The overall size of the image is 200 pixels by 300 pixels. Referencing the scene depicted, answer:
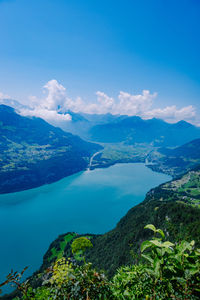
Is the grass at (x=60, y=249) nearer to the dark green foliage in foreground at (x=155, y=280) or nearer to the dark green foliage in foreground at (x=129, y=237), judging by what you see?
the dark green foliage in foreground at (x=129, y=237)

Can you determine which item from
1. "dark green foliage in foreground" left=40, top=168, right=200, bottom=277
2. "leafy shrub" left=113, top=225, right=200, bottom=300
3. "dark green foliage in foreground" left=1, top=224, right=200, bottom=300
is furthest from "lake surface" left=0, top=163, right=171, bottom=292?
"leafy shrub" left=113, top=225, right=200, bottom=300

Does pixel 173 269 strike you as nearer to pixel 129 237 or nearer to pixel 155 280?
pixel 155 280

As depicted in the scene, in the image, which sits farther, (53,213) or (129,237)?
(53,213)

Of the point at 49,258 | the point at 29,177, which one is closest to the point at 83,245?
the point at 49,258

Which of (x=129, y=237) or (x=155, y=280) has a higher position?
(x=155, y=280)

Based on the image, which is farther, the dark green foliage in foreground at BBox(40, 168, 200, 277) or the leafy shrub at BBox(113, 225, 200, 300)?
the dark green foliage in foreground at BBox(40, 168, 200, 277)

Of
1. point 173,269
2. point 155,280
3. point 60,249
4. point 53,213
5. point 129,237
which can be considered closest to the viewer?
point 173,269

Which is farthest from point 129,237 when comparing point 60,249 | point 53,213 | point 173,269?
point 53,213

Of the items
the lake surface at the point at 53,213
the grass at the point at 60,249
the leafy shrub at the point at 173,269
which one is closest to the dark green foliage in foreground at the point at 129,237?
the grass at the point at 60,249

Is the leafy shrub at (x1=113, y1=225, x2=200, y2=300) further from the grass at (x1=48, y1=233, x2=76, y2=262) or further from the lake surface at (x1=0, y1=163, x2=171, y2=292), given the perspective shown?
the lake surface at (x1=0, y1=163, x2=171, y2=292)
